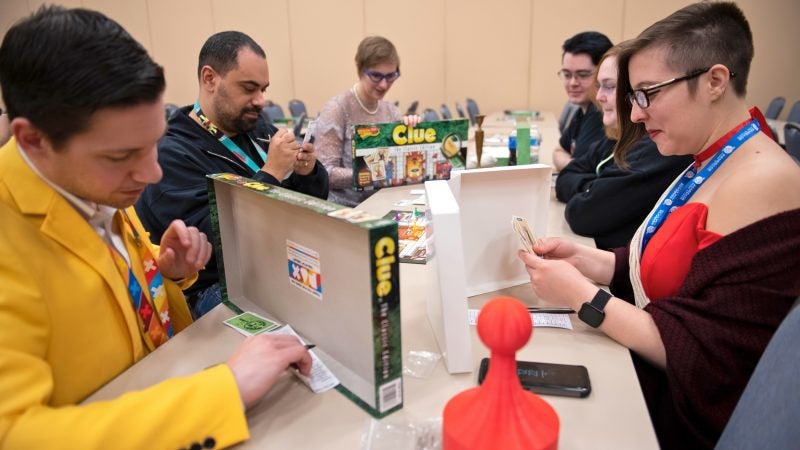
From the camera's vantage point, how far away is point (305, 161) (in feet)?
7.20

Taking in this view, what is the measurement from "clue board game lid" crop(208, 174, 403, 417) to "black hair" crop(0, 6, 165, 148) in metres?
0.32

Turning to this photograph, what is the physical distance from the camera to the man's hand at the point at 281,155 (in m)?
1.89

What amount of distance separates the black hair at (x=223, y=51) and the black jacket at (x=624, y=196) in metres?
1.43

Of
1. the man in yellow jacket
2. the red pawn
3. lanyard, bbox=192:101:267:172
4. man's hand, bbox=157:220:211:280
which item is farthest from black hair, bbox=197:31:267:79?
the red pawn

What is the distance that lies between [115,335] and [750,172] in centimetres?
132

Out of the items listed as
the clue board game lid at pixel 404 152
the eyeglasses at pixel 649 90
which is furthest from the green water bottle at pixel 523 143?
the eyeglasses at pixel 649 90

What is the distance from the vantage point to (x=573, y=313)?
1219 millimetres

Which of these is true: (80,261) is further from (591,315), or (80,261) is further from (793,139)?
(793,139)

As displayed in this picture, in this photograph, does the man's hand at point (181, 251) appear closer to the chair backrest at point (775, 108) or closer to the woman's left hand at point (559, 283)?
the woman's left hand at point (559, 283)

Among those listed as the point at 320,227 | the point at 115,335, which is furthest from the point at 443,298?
the point at 115,335

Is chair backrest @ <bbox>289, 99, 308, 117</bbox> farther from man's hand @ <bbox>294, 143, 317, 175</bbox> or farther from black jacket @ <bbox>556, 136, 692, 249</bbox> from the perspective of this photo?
black jacket @ <bbox>556, 136, 692, 249</bbox>

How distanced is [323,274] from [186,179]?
1.10m

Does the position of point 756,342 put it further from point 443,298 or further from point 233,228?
point 233,228

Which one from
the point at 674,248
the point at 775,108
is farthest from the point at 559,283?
the point at 775,108
